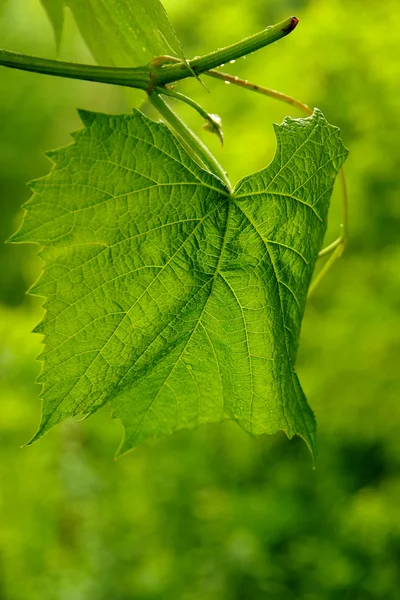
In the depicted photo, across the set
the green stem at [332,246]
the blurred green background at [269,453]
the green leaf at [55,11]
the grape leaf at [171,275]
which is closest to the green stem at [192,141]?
the grape leaf at [171,275]

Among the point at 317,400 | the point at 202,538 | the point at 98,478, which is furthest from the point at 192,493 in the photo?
the point at 317,400

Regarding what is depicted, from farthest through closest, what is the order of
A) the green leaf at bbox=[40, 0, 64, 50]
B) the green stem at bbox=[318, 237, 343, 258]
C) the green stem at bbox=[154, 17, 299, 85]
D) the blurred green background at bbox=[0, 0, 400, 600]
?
1. the blurred green background at bbox=[0, 0, 400, 600]
2. the green leaf at bbox=[40, 0, 64, 50]
3. the green stem at bbox=[318, 237, 343, 258]
4. the green stem at bbox=[154, 17, 299, 85]

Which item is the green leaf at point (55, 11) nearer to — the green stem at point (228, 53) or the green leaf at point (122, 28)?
the green leaf at point (122, 28)

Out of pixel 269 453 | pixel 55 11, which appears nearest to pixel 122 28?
pixel 55 11

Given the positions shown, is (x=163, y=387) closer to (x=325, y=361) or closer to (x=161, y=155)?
(x=161, y=155)

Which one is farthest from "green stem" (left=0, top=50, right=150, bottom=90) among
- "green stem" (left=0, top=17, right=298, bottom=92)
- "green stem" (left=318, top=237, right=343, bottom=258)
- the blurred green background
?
the blurred green background

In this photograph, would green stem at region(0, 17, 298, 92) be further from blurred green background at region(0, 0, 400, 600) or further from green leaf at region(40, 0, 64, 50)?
blurred green background at region(0, 0, 400, 600)
